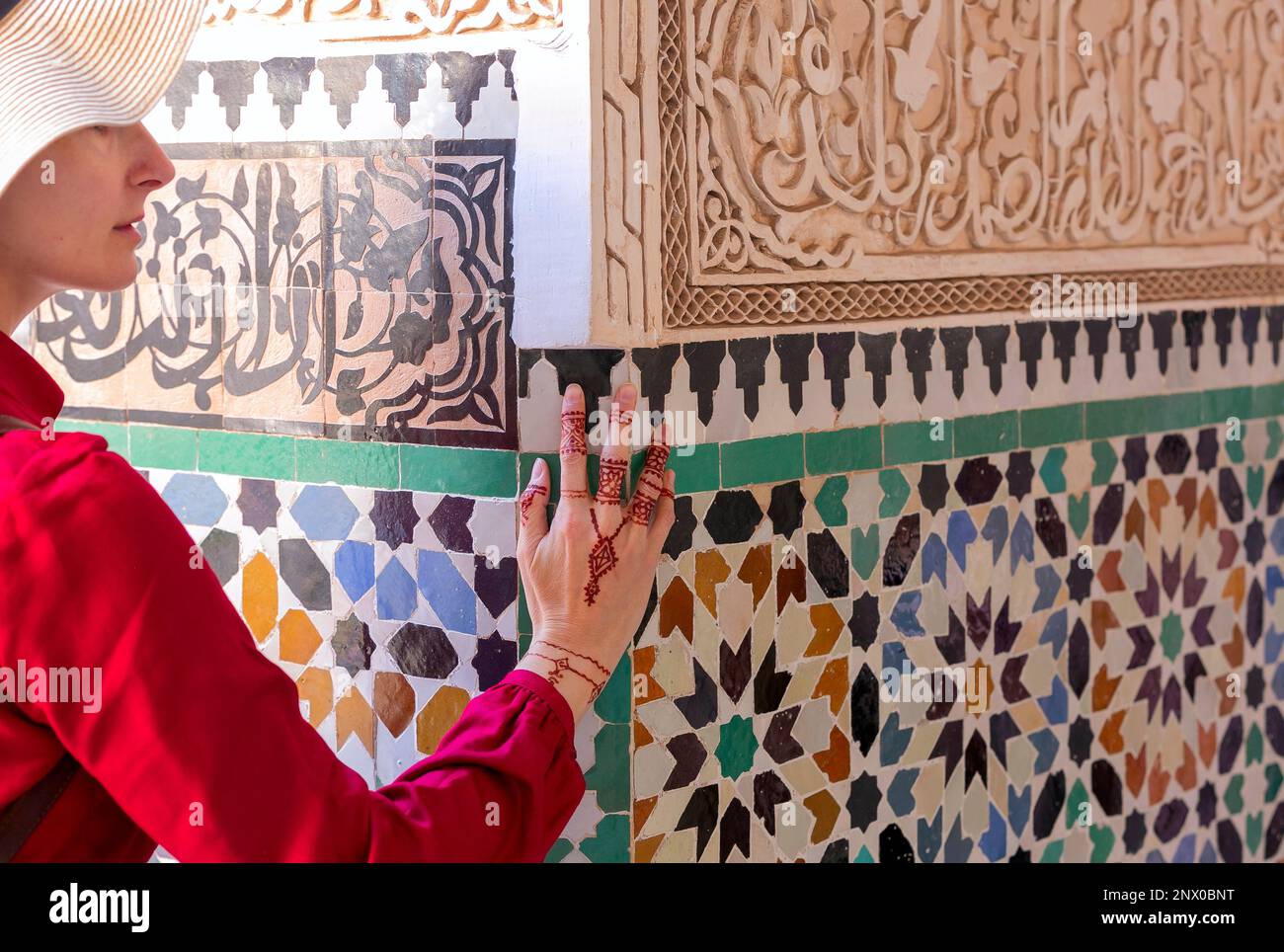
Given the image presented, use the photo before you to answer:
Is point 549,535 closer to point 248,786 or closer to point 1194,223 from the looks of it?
point 248,786

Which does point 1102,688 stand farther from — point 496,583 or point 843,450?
point 496,583

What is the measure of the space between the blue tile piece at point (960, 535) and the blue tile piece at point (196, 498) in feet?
3.21

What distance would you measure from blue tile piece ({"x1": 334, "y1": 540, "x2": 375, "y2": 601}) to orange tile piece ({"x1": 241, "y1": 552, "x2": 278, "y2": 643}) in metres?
0.11

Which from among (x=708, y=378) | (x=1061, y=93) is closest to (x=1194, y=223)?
(x=1061, y=93)

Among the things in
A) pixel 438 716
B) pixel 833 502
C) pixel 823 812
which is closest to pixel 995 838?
pixel 823 812

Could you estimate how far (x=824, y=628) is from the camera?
1.99m

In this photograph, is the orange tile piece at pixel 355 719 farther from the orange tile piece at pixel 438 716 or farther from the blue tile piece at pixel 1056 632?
the blue tile piece at pixel 1056 632

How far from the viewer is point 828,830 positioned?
6.62 feet

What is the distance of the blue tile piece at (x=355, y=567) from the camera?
1.84m

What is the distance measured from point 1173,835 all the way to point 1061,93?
4.11ft

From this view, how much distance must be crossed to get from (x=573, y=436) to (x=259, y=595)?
0.53 metres

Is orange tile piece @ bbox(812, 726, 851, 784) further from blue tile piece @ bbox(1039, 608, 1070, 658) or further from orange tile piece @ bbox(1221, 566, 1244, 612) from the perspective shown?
orange tile piece @ bbox(1221, 566, 1244, 612)

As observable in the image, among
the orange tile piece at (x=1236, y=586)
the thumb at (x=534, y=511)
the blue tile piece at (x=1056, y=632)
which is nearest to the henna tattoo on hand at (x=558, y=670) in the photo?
the thumb at (x=534, y=511)

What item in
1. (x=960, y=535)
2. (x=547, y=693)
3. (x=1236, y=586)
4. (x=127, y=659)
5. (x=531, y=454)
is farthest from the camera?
(x=1236, y=586)
